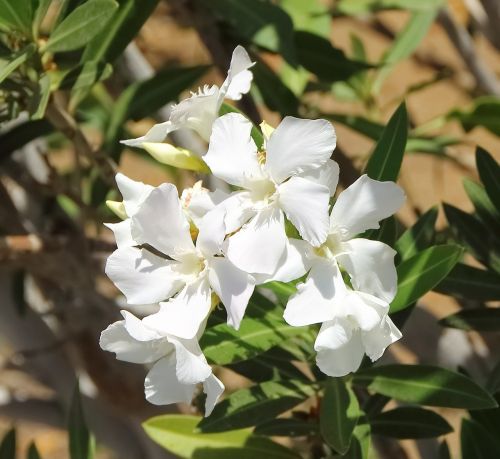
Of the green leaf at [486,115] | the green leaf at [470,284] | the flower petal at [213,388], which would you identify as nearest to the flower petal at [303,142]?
the flower petal at [213,388]

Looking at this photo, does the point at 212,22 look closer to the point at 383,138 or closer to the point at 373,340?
the point at 383,138

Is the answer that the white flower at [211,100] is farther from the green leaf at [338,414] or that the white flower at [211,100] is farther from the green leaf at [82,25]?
the green leaf at [338,414]

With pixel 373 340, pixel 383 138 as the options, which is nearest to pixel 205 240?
pixel 373 340

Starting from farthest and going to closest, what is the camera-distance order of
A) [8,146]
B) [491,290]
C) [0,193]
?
[0,193], [8,146], [491,290]

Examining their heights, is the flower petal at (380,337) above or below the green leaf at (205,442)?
above

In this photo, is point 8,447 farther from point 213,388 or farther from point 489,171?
point 489,171
